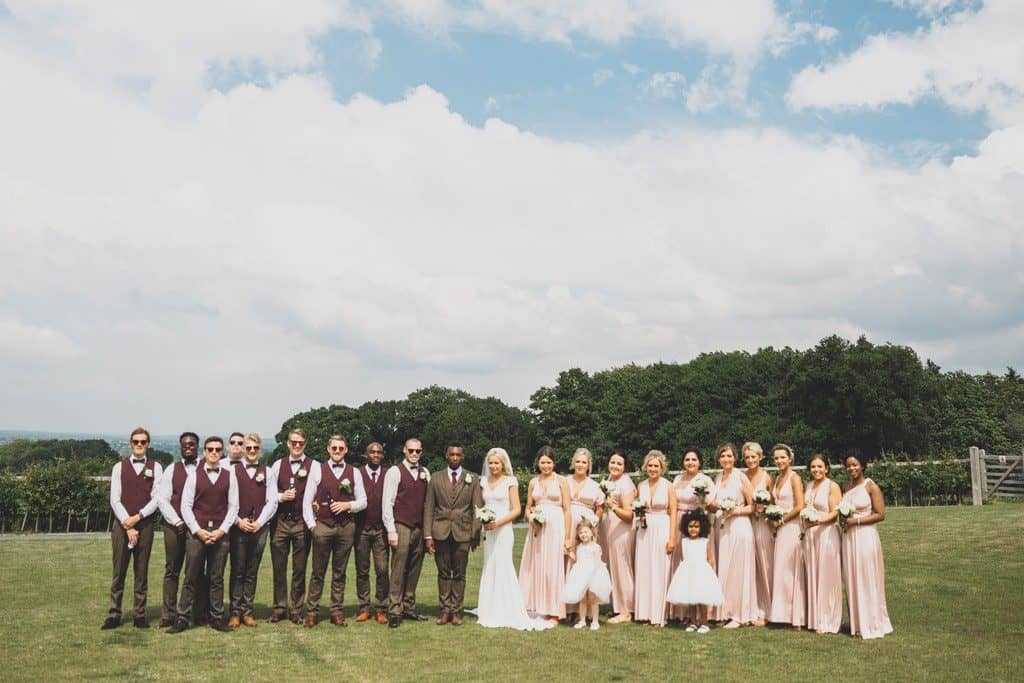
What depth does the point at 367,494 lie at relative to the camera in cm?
1055

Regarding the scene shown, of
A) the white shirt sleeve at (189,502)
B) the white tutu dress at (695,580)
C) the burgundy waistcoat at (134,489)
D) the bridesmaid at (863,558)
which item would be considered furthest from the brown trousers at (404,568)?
the bridesmaid at (863,558)

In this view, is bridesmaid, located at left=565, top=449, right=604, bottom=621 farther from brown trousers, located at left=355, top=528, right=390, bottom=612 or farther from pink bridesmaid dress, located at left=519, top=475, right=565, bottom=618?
brown trousers, located at left=355, top=528, right=390, bottom=612

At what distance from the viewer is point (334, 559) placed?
10.5 meters

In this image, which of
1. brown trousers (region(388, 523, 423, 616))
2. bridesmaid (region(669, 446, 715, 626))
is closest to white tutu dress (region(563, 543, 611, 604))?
bridesmaid (region(669, 446, 715, 626))

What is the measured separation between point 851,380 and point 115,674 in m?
50.3

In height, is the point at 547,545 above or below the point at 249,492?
below

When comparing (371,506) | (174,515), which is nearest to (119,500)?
(174,515)

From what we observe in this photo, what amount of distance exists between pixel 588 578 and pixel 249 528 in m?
4.23

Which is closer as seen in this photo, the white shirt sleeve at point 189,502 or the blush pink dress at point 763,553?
the white shirt sleeve at point 189,502

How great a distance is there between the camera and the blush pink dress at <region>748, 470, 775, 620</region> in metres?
10.6

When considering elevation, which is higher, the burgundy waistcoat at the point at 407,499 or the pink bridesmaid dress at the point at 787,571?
the burgundy waistcoat at the point at 407,499

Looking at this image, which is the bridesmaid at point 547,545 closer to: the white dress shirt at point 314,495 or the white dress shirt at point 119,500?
the white dress shirt at point 314,495

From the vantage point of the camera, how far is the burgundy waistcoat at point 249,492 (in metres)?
10.1

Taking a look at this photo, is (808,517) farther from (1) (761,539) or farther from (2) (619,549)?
(2) (619,549)
